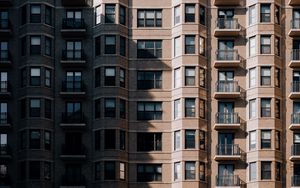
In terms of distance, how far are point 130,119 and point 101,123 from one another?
288 centimetres

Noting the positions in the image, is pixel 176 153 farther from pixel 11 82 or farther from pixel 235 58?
pixel 11 82

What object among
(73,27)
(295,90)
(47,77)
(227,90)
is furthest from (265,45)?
(47,77)

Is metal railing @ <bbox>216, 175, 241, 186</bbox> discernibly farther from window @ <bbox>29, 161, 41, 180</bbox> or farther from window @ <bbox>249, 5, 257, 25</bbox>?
window @ <bbox>29, 161, 41, 180</bbox>

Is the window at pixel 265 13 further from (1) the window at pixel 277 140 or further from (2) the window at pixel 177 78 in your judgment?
(1) the window at pixel 277 140

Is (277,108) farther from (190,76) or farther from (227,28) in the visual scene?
(227,28)

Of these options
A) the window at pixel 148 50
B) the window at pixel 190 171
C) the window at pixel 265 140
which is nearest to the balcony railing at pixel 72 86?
the window at pixel 148 50

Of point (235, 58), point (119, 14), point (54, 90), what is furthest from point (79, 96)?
point (235, 58)

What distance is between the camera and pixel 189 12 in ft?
319

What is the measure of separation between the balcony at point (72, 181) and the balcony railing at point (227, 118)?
13.4m

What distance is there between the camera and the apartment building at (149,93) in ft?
312

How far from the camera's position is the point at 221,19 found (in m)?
97.8

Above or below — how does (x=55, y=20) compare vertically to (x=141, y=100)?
above

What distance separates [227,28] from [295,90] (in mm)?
8475

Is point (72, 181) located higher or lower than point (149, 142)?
lower
